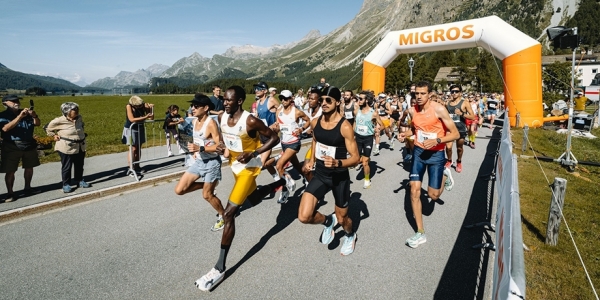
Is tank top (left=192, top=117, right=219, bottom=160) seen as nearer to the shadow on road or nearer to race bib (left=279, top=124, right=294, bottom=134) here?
race bib (left=279, top=124, right=294, bottom=134)

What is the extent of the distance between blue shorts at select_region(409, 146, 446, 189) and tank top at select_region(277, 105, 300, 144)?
2.56 metres

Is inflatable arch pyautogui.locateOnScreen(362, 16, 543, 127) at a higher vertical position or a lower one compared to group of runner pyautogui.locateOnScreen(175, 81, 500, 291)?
higher

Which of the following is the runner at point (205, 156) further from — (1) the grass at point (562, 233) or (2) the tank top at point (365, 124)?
(1) the grass at point (562, 233)

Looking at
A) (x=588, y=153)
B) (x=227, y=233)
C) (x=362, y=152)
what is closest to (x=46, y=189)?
(x=227, y=233)

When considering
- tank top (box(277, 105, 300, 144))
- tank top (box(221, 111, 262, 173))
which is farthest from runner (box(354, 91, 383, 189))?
tank top (box(221, 111, 262, 173))

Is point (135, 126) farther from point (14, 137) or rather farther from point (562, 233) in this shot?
point (562, 233)

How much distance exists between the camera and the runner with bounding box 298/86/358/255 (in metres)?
4.02

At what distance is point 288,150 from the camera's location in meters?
6.54

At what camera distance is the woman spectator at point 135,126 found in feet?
26.2

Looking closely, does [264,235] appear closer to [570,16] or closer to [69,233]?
[69,233]

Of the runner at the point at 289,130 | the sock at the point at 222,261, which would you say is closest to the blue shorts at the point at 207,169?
the sock at the point at 222,261

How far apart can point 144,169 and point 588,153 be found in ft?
Result: 50.2

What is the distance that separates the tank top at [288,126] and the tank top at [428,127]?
2.49m

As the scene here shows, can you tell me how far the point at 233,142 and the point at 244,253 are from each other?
5.02ft
